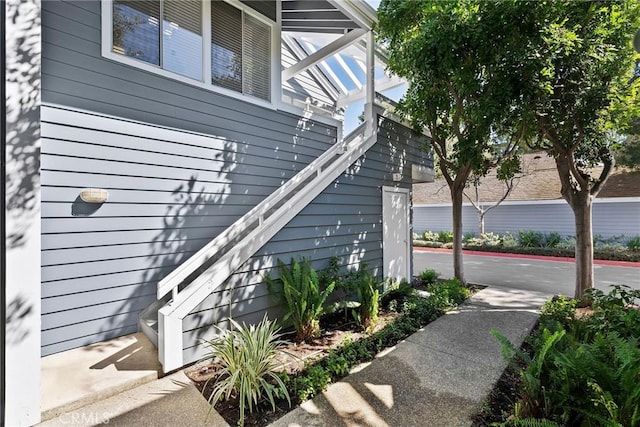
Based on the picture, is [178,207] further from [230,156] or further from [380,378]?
[380,378]

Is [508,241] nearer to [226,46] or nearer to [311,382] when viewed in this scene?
A: [226,46]

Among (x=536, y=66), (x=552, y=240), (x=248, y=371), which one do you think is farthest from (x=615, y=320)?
(x=552, y=240)

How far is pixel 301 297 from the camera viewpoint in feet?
13.2

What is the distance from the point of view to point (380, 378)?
10.7 ft

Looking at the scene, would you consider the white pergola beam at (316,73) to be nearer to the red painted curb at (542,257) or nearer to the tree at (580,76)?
the tree at (580,76)

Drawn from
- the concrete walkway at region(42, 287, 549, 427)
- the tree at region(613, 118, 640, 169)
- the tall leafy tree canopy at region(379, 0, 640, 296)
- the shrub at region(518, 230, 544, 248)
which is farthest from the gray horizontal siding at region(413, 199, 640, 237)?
the concrete walkway at region(42, 287, 549, 427)

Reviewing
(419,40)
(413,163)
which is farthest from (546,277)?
(419,40)

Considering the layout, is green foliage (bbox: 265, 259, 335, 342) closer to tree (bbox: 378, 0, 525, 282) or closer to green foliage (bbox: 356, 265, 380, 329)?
green foliage (bbox: 356, 265, 380, 329)

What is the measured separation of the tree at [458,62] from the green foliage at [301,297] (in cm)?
374

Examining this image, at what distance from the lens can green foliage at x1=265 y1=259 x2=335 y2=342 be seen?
4016mm

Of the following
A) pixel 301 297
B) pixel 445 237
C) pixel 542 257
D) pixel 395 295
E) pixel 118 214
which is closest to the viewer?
pixel 118 214

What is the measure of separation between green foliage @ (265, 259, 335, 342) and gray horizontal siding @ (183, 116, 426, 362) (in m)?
0.18

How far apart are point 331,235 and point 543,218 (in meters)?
15.7

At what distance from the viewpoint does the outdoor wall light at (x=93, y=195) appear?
362 centimetres
